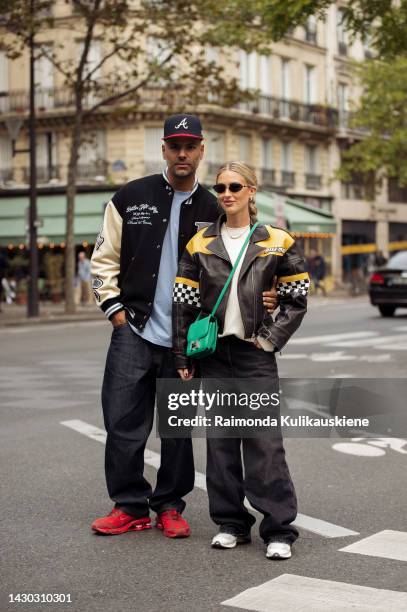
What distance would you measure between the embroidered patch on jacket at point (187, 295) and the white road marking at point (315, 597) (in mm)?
1365

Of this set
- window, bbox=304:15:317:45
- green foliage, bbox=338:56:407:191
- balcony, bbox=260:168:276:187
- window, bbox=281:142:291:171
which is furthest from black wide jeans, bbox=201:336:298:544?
window, bbox=304:15:317:45

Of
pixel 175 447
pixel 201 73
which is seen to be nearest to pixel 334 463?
pixel 175 447

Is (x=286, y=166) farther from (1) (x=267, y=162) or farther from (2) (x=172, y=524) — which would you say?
(2) (x=172, y=524)

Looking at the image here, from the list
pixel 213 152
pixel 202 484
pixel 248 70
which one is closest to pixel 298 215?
pixel 213 152

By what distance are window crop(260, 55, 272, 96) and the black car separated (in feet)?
78.9

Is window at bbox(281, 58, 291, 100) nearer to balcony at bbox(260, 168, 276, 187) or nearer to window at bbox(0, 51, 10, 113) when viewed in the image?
balcony at bbox(260, 168, 276, 187)

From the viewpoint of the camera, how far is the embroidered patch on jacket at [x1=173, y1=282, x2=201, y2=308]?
17.5 feet

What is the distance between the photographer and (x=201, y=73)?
27312 mm

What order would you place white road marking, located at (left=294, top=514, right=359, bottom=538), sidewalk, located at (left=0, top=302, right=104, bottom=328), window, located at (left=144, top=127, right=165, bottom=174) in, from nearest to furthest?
white road marking, located at (left=294, top=514, right=359, bottom=538) < sidewalk, located at (left=0, top=302, right=104, bottom=328) < window, located at (left=144, top=127, right=165, bottom=174)

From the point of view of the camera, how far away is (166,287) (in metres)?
5.61

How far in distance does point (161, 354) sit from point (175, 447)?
470 millimetres

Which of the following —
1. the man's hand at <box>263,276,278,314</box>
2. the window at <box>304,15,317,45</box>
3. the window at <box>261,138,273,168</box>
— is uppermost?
the window at <box>304,15,317,45</box>

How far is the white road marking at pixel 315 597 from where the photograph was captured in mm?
4312

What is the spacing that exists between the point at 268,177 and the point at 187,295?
43446mm
